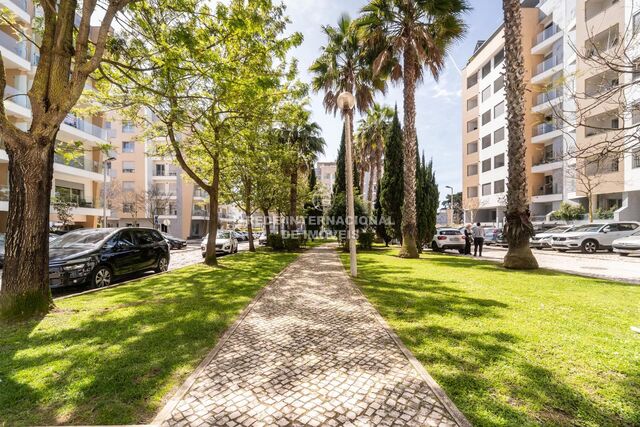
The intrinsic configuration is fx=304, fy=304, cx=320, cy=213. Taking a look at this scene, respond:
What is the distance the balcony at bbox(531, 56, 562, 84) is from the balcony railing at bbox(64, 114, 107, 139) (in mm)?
41495

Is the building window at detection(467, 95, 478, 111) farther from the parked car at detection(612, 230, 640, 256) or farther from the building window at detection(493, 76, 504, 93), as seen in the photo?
the parked car at detection(612, 230, 640, 256)

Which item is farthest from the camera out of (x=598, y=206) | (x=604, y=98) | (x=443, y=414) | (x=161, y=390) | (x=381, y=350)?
(x=598, y=206)

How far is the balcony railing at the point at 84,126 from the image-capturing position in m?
24.3

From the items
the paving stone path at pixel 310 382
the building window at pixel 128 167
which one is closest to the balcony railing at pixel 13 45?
the building window at pixel 128 167

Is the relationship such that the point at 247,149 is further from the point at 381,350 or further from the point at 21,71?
the point at 21,71

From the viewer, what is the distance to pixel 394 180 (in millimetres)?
20297

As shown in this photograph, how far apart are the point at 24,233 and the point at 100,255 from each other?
342 cm

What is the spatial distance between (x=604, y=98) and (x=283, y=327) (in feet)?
19.1

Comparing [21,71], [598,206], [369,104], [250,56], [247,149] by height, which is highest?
[21,71]

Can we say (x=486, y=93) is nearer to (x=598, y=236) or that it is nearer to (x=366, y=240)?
(x=598, y=236)

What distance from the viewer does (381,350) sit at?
3773 millimetres

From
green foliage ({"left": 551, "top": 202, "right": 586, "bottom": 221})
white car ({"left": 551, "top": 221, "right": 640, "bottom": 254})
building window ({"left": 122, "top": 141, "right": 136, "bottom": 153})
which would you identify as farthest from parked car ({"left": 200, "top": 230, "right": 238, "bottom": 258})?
building window ({"left": 122, "top": 141, "right": 136, "bottom": 153})

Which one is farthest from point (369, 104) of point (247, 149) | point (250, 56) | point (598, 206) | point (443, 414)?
point (598, 206)

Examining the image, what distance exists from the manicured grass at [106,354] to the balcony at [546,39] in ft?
123
